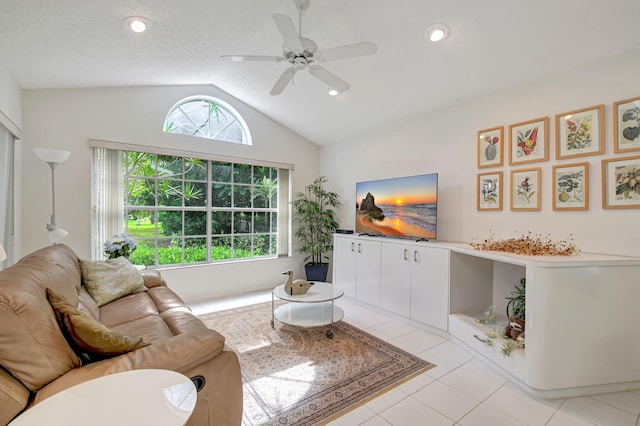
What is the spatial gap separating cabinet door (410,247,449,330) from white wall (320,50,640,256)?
51cm

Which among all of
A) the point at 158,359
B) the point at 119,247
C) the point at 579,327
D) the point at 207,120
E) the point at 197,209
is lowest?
the point at 579,327

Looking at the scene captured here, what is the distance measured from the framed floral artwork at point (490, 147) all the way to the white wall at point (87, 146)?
3083 mm

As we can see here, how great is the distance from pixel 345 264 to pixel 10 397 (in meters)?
3.43

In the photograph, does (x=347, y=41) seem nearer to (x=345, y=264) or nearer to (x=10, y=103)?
(x=345, y=264)

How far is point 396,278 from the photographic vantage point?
10.9ft

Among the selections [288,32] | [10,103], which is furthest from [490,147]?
[10,103]

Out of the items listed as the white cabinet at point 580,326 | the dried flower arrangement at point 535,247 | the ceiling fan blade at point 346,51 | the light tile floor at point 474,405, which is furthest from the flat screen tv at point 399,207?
the ceiling fan blade at point 346,51

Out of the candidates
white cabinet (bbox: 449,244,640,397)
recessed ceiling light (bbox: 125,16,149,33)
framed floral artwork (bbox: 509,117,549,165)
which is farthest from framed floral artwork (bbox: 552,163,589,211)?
recessed ceiling light (bbox: 125,16,149,33)

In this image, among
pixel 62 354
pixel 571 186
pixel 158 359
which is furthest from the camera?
pixel 571 186

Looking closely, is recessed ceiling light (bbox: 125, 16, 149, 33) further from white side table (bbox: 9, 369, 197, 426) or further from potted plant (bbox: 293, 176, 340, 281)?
potted plant (bbox: 293, 176, 340, 281)

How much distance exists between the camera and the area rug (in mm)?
1854

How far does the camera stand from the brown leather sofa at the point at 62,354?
38.9 inches

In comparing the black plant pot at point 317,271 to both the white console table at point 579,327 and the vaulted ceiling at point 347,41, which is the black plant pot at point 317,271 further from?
the white console table at point 579,327

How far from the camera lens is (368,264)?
12.1ft
